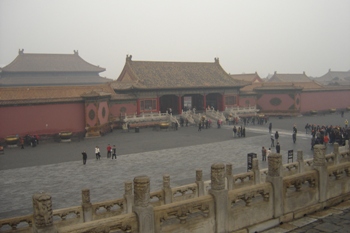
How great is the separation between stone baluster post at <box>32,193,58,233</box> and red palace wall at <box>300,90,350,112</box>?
47.6 metres

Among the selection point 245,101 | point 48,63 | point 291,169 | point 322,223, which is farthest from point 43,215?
point 48,63

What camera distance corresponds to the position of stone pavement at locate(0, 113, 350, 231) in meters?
15.6

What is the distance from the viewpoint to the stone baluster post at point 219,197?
6.91 m

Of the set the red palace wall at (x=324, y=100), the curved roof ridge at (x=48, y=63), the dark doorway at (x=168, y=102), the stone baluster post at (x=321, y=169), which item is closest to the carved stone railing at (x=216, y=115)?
the dark doorway at (x=168, y=102)

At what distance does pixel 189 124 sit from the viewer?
4059 centimetres

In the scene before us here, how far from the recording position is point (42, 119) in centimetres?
3086

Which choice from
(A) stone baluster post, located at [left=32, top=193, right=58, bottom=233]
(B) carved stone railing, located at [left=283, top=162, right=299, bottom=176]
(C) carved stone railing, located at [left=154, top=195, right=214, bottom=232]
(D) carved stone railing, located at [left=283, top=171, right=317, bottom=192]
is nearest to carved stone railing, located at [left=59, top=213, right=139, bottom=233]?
(A) stone baluster post, located at [left=32, top=193, right=58, bottom=233]

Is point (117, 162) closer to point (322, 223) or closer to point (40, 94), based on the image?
point (40, 94)

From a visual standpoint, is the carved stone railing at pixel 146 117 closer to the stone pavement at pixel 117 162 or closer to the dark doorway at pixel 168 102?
the stone pavement at pixel 117 162

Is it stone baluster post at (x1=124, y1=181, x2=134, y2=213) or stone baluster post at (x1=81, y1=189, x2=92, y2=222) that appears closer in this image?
stone baluster post at (x1=81, y1=189, x2=92, y2=222)

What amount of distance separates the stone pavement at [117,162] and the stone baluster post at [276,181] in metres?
8.56

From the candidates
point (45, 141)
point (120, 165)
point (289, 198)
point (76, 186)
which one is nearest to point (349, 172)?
point (289, 198)

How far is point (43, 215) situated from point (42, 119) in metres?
27.5

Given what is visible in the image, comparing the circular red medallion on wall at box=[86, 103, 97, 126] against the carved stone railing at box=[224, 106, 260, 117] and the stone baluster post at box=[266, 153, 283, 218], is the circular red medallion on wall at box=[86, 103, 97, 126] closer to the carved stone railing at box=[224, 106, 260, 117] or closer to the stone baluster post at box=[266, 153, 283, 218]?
the carved stone railing at box=[224, 106, 260, 117]
